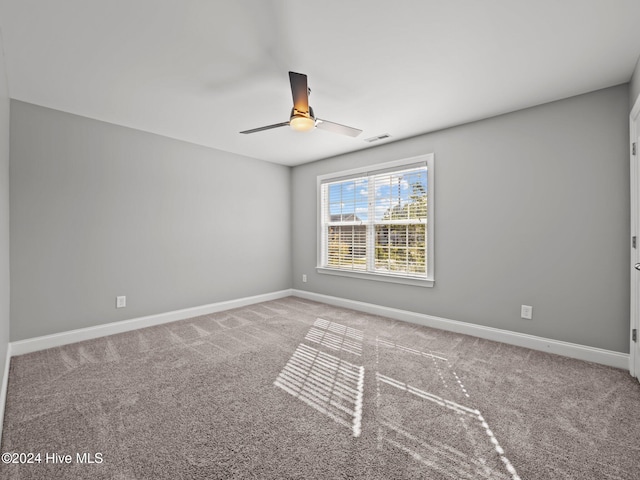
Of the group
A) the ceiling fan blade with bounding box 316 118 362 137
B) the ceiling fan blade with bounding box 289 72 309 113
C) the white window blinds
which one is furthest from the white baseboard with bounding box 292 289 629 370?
the ceiling fan blade with bounding box 289 72 309 113

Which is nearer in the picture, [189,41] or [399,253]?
[189,41]

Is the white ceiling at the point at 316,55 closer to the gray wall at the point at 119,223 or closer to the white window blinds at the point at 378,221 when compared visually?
the gray wall at the point at 119,223

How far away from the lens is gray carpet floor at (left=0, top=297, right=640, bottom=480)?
149 centimetres

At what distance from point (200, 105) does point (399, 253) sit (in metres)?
3.01

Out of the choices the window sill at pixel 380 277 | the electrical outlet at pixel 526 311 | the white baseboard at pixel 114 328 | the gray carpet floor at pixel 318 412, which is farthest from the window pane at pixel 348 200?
the electrical outlet at pixel 526 311

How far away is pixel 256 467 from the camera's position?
1.47 m

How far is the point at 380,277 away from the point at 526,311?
1.77m

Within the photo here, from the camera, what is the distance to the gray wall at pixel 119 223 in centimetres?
295

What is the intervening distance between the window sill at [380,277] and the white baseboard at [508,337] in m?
0.39

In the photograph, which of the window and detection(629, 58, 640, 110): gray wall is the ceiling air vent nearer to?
the window

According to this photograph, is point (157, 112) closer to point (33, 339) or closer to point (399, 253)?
point (33, 339)

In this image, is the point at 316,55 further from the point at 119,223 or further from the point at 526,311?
the point at 526,311

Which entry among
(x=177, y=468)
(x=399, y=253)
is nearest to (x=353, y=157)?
(x=399, y=253)

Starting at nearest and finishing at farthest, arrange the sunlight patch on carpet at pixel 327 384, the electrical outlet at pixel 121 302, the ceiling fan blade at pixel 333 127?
the sunlight patch on carpet at pixel 327 384, the ceiling fan blade at pixel 333 127, the electrical outlet at pixel 121 302
